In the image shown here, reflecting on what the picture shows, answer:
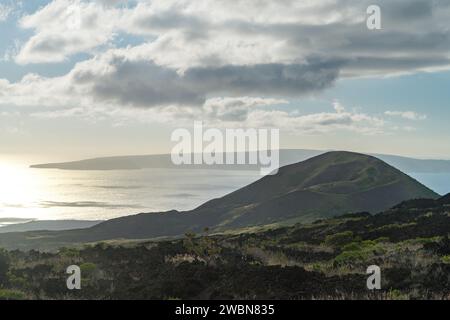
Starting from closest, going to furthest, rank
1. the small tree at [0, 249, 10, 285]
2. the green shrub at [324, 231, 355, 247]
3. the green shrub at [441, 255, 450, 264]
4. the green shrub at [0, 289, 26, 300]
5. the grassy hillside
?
the grassy hillside → the green shrub at [0, 289, 26, 300] → the green shrub at [441, 255, 450, 264] → the small tree at [0, 249, 10, 285] → the green shrub at [324, 231, 355, 247]

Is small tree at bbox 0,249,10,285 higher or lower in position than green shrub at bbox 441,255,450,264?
lower

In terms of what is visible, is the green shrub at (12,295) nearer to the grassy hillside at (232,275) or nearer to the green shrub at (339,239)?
the grassy hillside at (232,275)

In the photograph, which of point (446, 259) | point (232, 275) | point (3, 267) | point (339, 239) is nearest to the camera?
point (232, 275)

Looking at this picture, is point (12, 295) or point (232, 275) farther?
point (232, 275)

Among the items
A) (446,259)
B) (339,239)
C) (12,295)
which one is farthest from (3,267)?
(339,239)

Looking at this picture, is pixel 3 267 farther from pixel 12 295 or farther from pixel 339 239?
pixel 339 239

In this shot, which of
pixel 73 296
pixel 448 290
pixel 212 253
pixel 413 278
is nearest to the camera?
pixel 448 290

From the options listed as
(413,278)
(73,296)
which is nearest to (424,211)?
(413,278)

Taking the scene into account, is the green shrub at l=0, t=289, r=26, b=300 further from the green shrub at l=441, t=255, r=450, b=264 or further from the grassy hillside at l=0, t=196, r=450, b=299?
the green shrub at l=441, t=255, r=450, b=264

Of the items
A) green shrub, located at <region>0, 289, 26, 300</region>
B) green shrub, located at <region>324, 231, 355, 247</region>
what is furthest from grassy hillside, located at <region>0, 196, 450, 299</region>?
green shrub, located at <region>324, 231, 355, 247</region>

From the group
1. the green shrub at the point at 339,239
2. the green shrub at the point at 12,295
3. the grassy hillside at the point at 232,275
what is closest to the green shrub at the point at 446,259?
the grassy hillside at the point at 232,275
